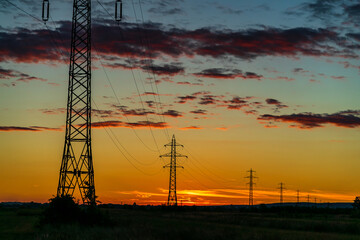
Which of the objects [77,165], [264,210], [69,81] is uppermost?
[69,81]

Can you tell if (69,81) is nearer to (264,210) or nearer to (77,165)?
(77,165)

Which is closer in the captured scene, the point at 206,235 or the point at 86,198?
the point at 206,235

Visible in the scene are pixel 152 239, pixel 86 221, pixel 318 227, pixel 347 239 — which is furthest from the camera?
pixel 318 227

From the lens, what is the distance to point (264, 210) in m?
166

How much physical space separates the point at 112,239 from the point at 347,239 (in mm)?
25133

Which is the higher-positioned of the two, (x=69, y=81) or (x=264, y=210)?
(x=69, y=81)

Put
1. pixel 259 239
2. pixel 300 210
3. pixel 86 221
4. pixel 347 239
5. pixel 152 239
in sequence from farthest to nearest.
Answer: pixel 300 210
pixel 86 221
pixel 347 239
pixel 259 239
pixel 152 239

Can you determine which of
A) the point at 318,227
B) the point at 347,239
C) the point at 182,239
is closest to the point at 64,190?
the point at 182,239

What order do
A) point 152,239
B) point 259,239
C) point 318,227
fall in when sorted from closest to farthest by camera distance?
1. point 152,239
2. point 259,239
3. point 318,227

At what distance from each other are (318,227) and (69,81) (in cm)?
4037

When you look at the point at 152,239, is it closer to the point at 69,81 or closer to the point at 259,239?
the point at 259,239

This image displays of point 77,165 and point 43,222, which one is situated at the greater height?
point 77,165

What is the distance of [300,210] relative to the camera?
526 ft

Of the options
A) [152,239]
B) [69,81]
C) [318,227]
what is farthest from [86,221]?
[318,227]
